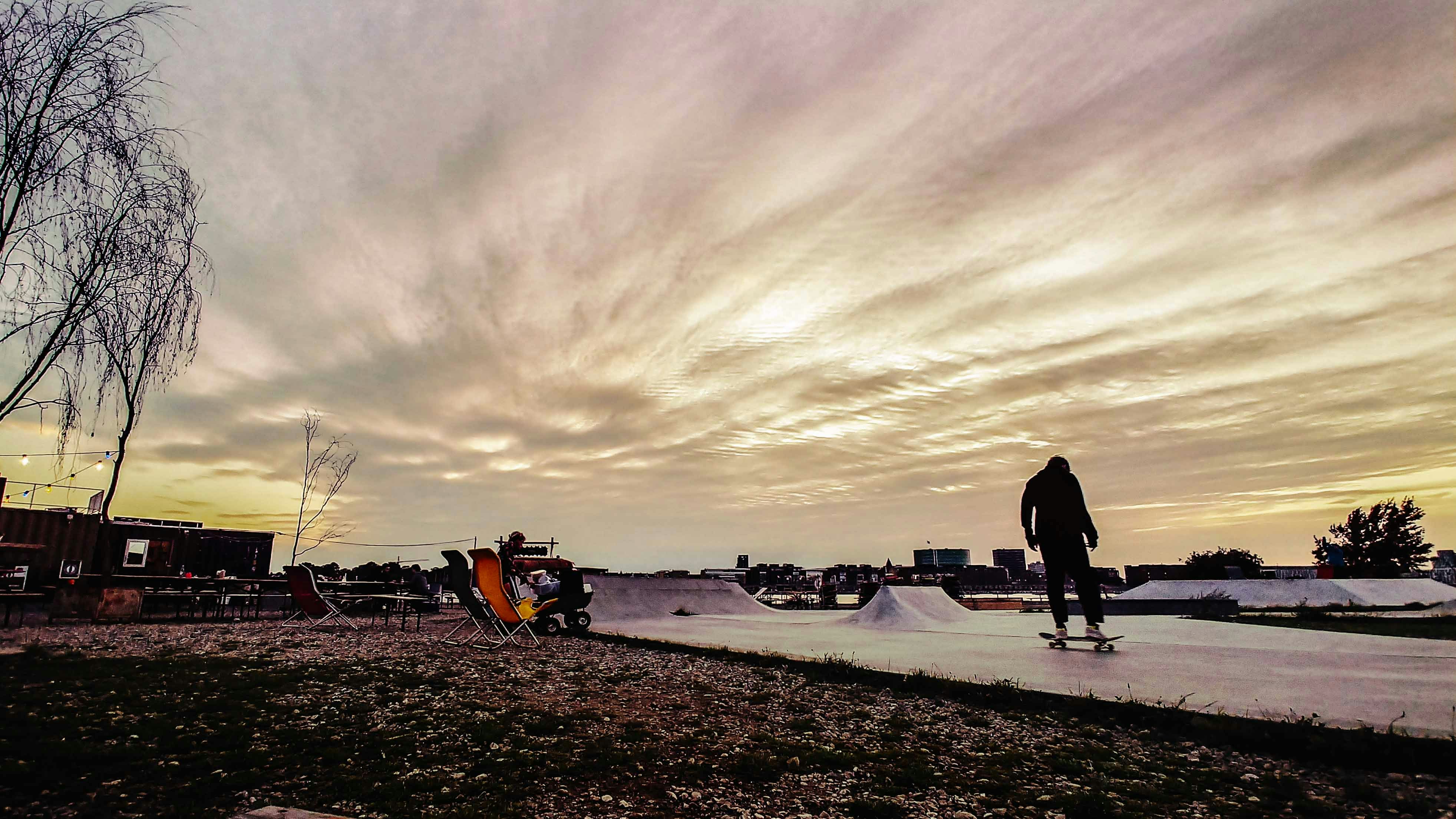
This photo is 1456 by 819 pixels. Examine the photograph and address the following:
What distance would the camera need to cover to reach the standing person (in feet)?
26.1

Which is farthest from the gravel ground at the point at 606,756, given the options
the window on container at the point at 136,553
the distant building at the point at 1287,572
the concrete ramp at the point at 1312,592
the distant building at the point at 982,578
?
the distant building at the point at 982,578

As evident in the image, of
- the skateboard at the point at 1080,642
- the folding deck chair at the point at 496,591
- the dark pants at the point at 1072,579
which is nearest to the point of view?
the skateboard at the point at 1080,642

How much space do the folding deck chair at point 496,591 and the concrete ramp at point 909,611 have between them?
5739 mm

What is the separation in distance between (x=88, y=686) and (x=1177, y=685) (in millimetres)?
9058

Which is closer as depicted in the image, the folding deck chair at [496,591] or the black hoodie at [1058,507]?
the black hoodie at [1058,507]

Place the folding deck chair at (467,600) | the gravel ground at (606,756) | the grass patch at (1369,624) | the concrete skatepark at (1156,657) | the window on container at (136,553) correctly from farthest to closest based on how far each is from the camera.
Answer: the window on container at (136,553) < the folding deck chair at (467,600) < the grass patch at (1369,624) < the concrete skatepark at (1156,657) < the gravel ground at (606,756)

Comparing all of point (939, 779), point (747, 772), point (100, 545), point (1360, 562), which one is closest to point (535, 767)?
point (747, 772)

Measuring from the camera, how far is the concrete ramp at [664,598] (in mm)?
16484

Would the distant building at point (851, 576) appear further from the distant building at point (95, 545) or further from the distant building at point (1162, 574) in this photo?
the distant building at point (95, 545)

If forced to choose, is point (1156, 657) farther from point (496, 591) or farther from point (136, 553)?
point (136, 553)

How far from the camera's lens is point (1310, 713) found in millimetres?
3930

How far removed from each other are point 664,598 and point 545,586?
22.5ft

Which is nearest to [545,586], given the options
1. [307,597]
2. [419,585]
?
[307,597]

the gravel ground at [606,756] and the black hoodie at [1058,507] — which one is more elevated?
the black hoodie at [1058,507]
